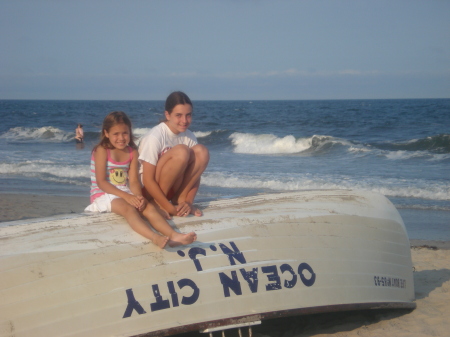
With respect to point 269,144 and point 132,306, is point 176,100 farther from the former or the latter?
point 269,144

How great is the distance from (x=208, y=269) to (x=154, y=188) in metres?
0.86

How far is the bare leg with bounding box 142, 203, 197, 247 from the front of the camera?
3.40m

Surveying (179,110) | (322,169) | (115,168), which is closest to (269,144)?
(322,169)

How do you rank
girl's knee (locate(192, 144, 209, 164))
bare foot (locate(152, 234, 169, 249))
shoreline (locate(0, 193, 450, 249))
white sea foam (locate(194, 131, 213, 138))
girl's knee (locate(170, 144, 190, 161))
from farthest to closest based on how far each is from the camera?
white sea foam (locate(194, 131, 213, 138))
shoreline (locate(0, 193, 450, 249))
girl's knee (locate(192, 144, 209, 164))
girl's knee (locate(170, 144, 190, 161))
bare foot (locate(152, 234, 169, 249))

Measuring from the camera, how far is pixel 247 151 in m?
20.5

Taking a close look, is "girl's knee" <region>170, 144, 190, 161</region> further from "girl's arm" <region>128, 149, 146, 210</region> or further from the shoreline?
the shoreline

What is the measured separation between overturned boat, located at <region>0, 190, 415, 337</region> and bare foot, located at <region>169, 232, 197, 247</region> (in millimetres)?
43

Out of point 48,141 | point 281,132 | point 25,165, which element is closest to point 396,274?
point 25,165

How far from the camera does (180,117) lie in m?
4.15

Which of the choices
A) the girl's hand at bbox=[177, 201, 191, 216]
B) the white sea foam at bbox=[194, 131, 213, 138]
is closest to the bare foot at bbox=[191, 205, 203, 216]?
the girl's hand at bbox=[177, 201, 191, 216]

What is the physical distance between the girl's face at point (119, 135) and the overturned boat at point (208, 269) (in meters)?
0.58

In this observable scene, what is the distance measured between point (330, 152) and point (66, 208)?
38.5 ft

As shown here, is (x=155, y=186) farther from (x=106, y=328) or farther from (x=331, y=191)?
(x=331, y=191)

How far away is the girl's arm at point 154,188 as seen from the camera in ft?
12.8
